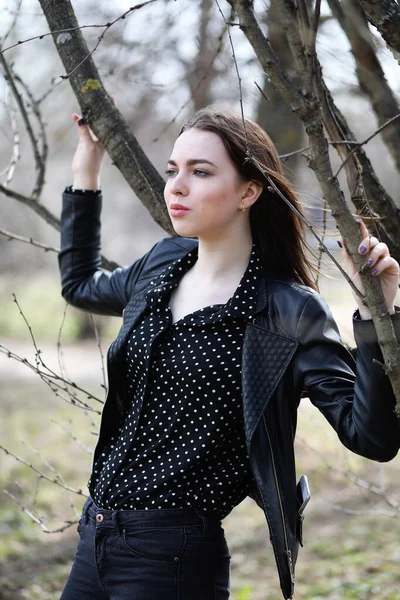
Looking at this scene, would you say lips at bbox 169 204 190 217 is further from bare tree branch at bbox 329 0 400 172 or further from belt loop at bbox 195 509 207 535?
bare tree branch at bbox 329 0 400 172

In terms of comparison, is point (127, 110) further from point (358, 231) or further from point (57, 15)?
point (358, 231)

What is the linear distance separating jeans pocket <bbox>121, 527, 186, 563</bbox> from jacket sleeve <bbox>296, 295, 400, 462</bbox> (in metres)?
0.54

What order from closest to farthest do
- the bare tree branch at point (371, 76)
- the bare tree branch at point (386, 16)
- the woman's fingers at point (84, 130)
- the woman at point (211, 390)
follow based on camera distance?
the bare tree branch at point (386, 16)
the woman at point (211, 390)
the woman's fingers at point (84, 130)
the bare tree branch at point (371, 76)

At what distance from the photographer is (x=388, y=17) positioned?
6.29 ft

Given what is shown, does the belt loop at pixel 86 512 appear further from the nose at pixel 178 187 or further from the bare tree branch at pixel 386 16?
the bare tree branch at pixel 386 16

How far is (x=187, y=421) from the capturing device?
7.12 ft

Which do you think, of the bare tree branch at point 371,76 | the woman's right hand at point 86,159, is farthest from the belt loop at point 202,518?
the bare tree branch at point 371,76

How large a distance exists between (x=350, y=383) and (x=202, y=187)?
2.35 ft

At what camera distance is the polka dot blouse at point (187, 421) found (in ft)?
7.00

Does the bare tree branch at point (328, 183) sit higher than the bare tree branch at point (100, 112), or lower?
lower

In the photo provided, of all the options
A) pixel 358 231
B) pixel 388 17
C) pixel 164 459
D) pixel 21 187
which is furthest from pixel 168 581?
pixel 21 187

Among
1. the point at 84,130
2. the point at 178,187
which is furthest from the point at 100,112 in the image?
the point at 178,187

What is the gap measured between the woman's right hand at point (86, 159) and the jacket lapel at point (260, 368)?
1024 millimetres

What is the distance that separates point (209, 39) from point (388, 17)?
3.04m
